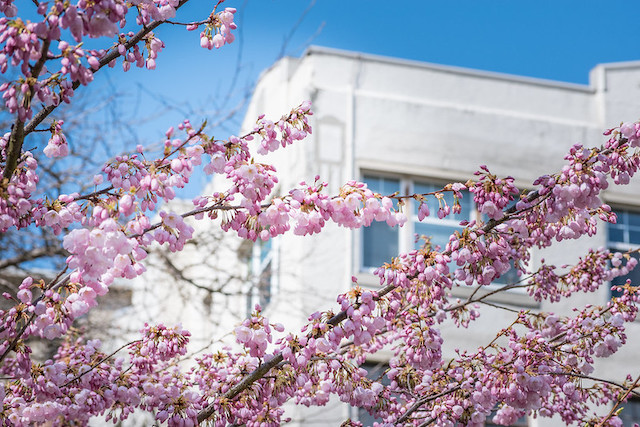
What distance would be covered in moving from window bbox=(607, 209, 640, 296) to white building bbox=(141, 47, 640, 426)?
0.02 m

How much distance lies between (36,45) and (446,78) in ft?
37.3

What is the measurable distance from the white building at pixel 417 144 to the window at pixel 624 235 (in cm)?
2

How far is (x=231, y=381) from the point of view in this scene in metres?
5.33

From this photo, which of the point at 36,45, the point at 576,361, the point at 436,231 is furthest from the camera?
the point at 436,231

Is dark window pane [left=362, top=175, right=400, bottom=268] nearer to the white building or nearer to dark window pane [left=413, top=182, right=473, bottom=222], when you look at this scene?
the white building

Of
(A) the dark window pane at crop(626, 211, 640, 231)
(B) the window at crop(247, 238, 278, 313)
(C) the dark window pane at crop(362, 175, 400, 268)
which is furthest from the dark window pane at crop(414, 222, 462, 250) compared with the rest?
(A) the dark window pane at crop(626, 211, 640, 231)

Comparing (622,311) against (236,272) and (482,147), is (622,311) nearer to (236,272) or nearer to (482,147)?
(482,147)

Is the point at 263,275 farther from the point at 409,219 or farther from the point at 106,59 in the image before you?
the point at 106,59

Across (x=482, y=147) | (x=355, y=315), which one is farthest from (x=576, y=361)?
(x=482, y=147)

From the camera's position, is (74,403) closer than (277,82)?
Yes

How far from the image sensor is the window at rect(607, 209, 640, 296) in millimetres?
14117

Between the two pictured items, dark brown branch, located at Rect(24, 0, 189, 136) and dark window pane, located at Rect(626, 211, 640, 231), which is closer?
dark brown branch, located at Rect(24, 0, 189, 136)

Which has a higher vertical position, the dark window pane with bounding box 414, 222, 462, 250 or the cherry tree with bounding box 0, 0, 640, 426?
the dark window pane with bounding box 414, 222, 462, 250

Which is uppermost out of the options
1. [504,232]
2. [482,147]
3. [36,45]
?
[482,147]
